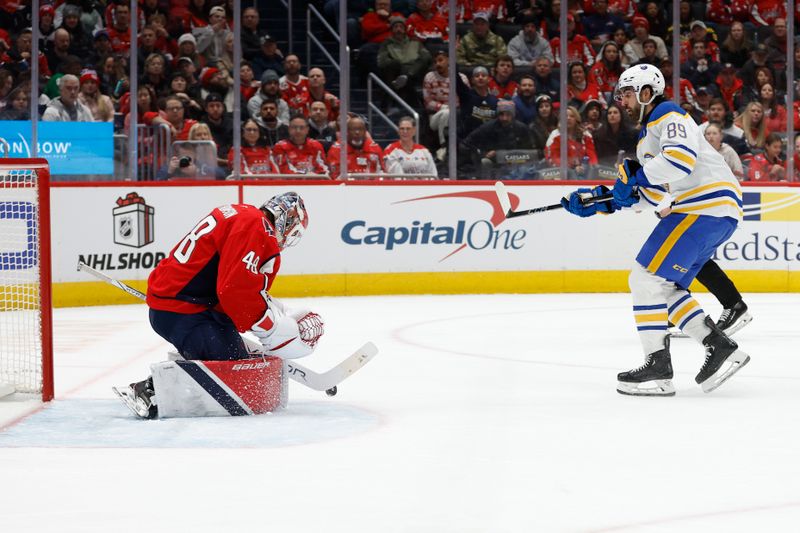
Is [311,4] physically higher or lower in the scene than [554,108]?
higher

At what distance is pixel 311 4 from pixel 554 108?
1.96 m

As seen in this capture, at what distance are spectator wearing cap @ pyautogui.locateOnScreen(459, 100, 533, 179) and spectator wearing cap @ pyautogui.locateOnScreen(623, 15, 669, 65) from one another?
1143 millimetres

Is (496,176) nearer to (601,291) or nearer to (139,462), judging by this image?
(601,291)

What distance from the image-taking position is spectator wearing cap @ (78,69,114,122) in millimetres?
8461

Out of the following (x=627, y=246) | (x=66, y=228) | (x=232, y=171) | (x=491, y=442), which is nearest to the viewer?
(x=491, y=442)

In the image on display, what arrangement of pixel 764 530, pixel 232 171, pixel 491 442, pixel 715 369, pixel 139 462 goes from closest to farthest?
pixel 764 530 → pixel 139 462 → pixel 491 442 → pixel 715 369 → pixel 232 171

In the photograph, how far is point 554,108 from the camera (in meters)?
9.40

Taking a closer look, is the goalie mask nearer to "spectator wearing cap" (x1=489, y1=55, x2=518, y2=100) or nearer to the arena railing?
the arena railing

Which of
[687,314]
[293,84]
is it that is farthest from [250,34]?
[687,314]

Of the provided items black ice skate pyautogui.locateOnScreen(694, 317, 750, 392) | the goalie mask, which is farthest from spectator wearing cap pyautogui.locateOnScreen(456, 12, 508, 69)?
the goalie mask

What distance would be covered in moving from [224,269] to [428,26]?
577 cm

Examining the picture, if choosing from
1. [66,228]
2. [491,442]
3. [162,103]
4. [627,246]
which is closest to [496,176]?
[627,246]

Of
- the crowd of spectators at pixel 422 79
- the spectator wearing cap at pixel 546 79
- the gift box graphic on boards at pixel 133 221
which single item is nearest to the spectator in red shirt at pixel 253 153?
the crowd of spectators at pixel 422 79

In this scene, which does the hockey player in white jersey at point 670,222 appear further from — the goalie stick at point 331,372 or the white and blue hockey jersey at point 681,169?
the goalie stick at point 331,372
